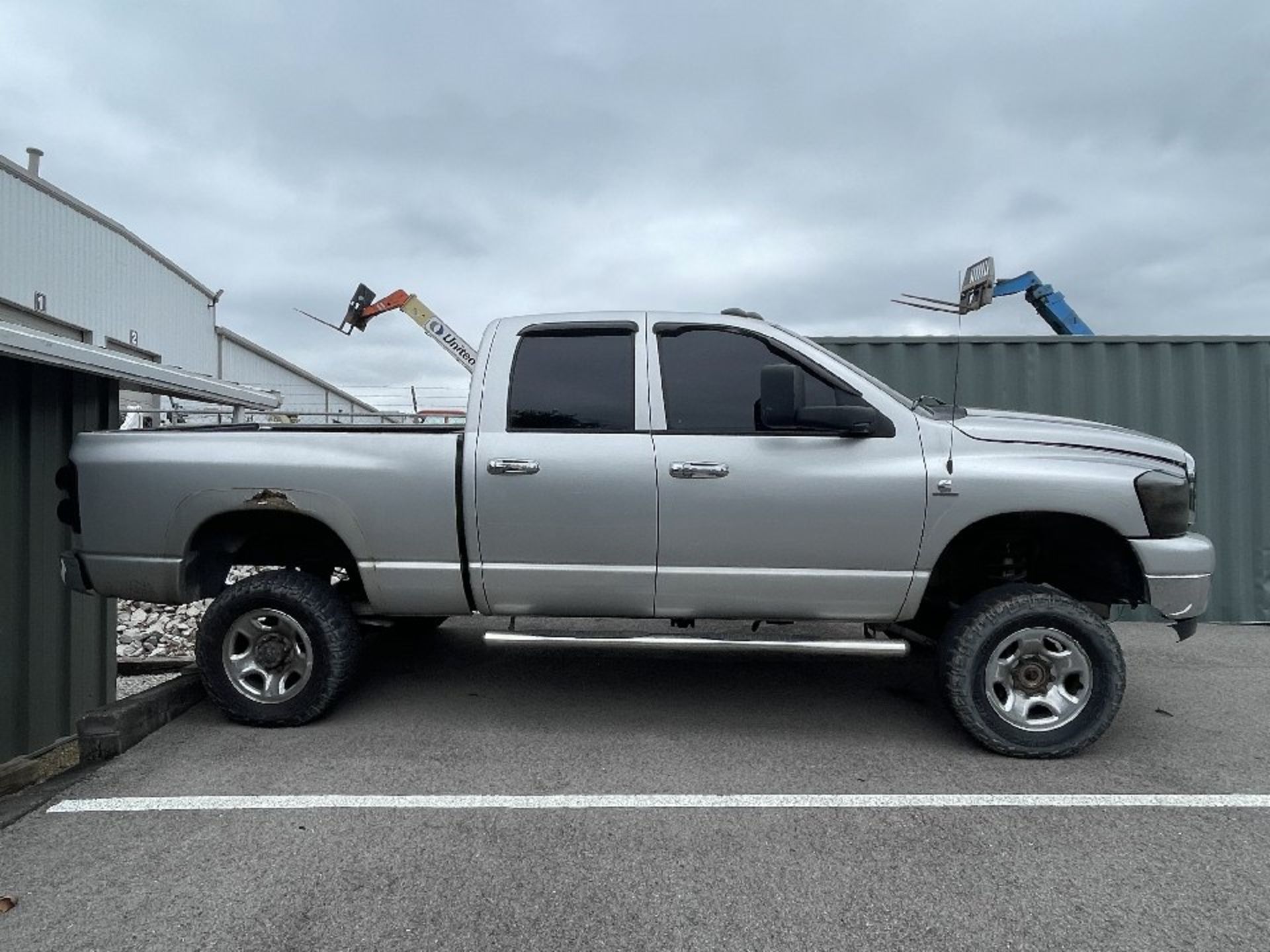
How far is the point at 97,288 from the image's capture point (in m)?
16.6

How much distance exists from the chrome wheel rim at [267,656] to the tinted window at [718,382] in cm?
214

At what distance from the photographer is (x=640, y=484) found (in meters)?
3.71

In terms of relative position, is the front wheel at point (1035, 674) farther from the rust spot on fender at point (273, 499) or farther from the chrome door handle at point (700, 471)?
the rust spot on fender at point (273, 499)

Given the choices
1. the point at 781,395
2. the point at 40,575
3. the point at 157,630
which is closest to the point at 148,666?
the point at 157,630

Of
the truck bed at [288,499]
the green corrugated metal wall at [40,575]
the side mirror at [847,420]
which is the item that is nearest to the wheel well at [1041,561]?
the side mirror at [847,420]

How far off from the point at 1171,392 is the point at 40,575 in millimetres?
9064

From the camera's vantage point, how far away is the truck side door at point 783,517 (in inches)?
144

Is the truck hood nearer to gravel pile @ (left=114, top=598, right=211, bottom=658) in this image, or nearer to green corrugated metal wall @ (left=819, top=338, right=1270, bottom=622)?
green corrugated metal wall @ (left=819, top=338, right=1270, bottom=622)

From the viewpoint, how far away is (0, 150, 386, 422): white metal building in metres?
13.6

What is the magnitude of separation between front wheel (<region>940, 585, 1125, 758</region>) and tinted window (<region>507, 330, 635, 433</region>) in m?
1.91

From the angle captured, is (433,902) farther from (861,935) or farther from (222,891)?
(861,935)

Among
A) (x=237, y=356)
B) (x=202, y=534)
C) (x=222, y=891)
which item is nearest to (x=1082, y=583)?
(x=222, y=891)

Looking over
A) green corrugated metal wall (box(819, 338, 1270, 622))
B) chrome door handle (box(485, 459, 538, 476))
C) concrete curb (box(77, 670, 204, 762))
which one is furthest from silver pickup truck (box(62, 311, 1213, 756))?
green corrugated metal wall (box(819, 338, 1270, 622))

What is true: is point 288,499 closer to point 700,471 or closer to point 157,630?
point 700,471
